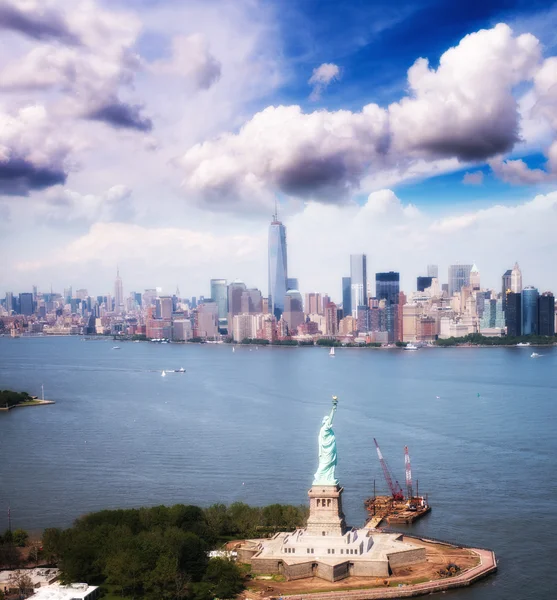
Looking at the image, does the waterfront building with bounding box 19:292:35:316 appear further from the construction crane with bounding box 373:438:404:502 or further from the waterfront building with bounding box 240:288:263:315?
the construction crane with bounding box 373:438:404:502

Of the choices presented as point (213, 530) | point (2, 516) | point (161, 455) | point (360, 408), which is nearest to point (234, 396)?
point (360, 408)

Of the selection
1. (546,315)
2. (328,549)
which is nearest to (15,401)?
(328,549)

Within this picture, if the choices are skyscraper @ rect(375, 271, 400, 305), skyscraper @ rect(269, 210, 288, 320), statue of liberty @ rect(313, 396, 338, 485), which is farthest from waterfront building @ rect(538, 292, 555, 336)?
statue of liberty @ rect(313, 396, 338, 485)

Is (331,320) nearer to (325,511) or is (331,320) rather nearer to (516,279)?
(516,279)

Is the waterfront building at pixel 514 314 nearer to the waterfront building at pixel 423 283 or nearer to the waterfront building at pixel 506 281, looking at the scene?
the waterfront building at pixel 506 281

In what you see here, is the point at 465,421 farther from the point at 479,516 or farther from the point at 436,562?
the point at 436,562

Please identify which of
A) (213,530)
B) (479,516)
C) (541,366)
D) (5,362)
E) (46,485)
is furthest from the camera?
(5,362)
